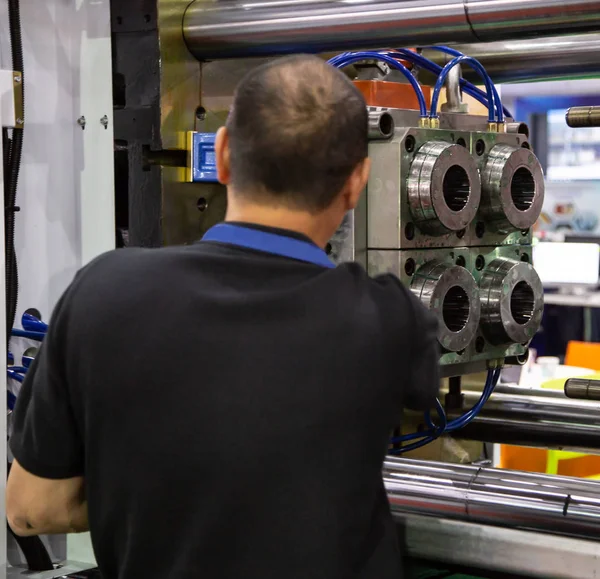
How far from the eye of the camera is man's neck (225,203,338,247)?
2.90 ft

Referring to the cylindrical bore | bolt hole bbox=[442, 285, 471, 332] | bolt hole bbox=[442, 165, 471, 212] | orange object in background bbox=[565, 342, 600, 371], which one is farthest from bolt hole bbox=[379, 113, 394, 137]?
orange object in background bbox=[565, 342, 600, 371]

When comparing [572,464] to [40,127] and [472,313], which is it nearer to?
[472,313]

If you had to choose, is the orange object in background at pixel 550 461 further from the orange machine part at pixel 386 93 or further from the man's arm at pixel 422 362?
the man's arm at pixel 422 362

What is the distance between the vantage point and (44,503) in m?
0.96

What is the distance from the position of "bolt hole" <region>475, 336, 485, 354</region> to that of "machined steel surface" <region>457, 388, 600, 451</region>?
0.92ft

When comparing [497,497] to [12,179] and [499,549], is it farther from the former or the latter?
[12,179]

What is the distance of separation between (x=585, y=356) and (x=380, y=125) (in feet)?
11.6

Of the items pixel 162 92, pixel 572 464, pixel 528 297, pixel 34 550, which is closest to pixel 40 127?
pixel 162 92

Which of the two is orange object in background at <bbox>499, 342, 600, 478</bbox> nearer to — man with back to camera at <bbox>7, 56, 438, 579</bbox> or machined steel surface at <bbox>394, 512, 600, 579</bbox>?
machined steel surface at <bbox>394, 512, 600, 579</bbox>

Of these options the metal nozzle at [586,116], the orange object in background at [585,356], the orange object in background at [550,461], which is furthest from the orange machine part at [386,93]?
the orange object in background at [585,356]

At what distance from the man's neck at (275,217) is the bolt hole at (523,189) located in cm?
65

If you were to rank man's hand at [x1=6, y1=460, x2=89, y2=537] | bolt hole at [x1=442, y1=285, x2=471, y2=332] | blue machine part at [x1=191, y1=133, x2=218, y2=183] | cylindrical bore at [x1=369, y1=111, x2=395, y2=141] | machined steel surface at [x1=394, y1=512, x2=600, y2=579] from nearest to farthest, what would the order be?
man's hand at [x1=6, y1=460, x2=89, y2=537], machined steel surface at [x1=394, y1=512, x2=600, y2=579], cylindrical bore at [x1=369, y1=111, x2=395, y2=141], bolt hole at [x1=442, y1=285, x2=471, y2=332], blue machine part at [x1=191, y1=133, x2=218, y2=183]

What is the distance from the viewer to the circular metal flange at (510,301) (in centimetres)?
144

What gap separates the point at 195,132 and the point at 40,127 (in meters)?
0.28
